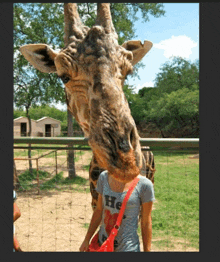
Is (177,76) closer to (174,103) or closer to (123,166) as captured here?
(174,103)

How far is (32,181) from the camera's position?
454 inches

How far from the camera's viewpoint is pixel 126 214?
6.00ft

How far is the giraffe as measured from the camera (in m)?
1.77

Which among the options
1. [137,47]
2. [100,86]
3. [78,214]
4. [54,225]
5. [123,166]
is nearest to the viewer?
[123,166]

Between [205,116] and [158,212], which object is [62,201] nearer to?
[158,212]

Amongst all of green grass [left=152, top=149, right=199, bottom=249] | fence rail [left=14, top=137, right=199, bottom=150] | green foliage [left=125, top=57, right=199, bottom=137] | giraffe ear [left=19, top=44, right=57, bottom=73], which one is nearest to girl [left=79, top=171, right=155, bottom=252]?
fence rail [left=14, top=137, right=199, bottom=150]

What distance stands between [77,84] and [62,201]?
291 inches

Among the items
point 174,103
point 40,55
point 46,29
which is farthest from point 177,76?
point 40,55

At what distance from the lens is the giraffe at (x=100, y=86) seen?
1.77 m

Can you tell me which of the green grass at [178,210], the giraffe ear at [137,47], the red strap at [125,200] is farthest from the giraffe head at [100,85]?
the green grass at [178,210]

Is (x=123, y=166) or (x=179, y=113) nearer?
(x=123, y=166)

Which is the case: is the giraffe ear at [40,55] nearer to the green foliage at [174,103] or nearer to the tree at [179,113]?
the green foliage at [174,103]

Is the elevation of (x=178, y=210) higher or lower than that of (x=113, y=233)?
lower

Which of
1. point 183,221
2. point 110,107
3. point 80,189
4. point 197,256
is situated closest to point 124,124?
point 110,107
